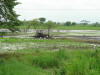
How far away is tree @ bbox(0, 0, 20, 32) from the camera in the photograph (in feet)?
30.1

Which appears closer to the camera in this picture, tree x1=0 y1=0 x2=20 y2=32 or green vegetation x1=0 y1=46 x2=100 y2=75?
green vegetation x1=0 y1=46 x2=100 y2=75

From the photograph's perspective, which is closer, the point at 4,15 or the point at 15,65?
the point at 15,65

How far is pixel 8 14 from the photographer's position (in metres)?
9.33

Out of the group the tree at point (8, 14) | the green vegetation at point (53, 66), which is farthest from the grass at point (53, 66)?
the tree at point (8, 14)

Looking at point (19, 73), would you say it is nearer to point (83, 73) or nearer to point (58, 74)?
point (58, 74)

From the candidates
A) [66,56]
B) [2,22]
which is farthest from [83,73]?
[2,22]

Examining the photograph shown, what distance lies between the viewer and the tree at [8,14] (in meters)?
9.16

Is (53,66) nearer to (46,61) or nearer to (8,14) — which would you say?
(46,61)

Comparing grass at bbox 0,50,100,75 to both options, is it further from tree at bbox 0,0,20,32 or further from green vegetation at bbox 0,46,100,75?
tree at bbox 0,0,20,32

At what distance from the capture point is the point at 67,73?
549 cm

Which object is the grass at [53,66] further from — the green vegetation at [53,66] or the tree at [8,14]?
the tree at [8,14]

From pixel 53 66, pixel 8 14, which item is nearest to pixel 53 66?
pixel 53 66

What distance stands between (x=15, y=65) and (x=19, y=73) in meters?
1.07

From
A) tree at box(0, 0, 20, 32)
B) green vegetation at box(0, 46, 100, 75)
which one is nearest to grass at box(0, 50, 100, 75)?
green vegetation at box(0, 46, 100, 75)
